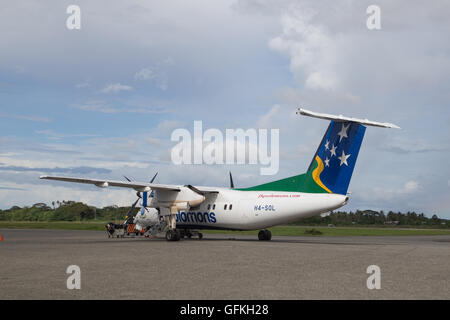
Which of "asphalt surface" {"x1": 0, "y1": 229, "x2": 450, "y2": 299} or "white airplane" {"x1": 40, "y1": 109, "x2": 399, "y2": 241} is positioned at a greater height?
"white airplane" {"x1": 40, "y1": 109, "x2": 399, "y2": 241}

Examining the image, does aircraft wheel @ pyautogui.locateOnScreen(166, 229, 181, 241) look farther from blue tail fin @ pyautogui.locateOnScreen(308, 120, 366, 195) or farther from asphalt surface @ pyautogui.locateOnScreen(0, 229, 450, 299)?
asphalt surface @ pyautogui.locateOnScreen(0, 229, 450, 299)

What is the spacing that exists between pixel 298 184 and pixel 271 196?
2.07 m

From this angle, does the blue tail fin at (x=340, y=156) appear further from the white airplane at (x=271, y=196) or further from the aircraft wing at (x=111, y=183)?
the aircraft wing at (x=111, y=183)

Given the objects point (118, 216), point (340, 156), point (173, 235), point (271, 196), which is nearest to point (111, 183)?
point (173, 235)

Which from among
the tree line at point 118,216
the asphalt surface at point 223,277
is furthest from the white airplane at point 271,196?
the tree line at point 118,216

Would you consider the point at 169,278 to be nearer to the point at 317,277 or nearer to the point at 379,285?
the point at 317,277

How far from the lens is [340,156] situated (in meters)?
26.1

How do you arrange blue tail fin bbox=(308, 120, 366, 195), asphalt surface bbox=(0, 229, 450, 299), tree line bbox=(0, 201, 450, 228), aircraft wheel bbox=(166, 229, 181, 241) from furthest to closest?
tree line bbox=(0, 201, 450, 228) → aircraft wheel bbox=(166, 229, 181, 241) → blue tail fin bbox=(308, 120, 366, 195) → asphalt surface bbox=(0, 229, 450, 299)

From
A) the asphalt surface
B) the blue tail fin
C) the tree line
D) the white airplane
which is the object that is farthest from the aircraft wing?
the tree line

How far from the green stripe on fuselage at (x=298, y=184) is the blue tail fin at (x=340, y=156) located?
39 cm

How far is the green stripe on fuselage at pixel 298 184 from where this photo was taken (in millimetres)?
26781

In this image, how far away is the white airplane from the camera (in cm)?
2592

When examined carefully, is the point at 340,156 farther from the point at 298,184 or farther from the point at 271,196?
the point at 271,196
